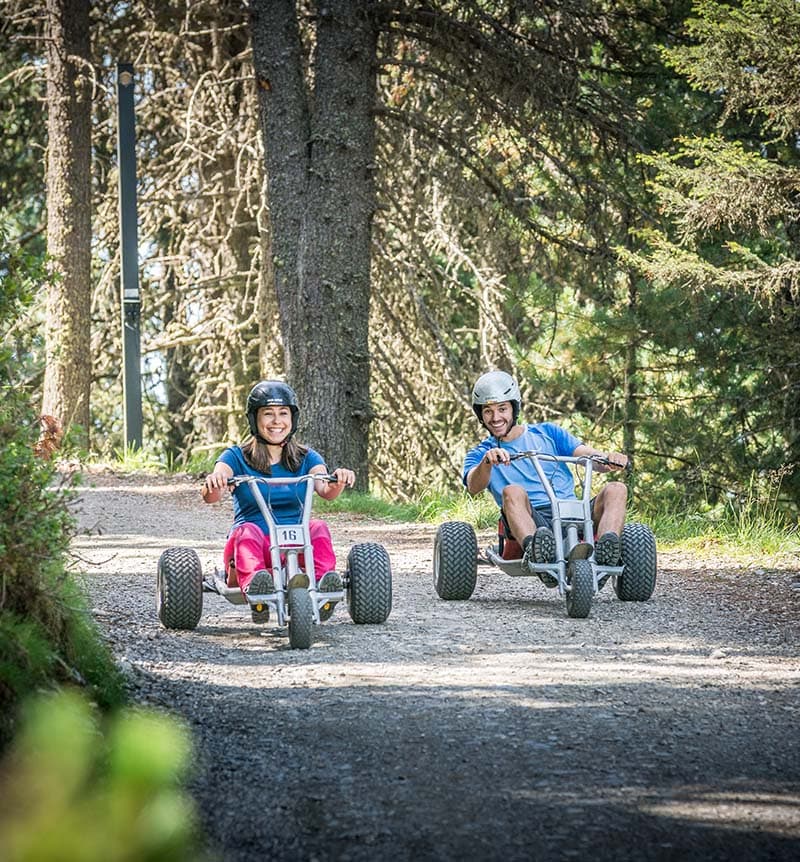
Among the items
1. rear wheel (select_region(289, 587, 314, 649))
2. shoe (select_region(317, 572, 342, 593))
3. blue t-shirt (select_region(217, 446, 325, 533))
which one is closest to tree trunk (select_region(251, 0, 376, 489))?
blue t-shirt (select_region(217, 446, 325, 533))

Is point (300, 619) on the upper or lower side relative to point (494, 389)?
lower

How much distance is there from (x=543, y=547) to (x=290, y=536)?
1551 millimetres

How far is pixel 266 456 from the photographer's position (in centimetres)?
657

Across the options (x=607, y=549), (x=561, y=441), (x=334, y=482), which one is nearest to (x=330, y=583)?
(x=334, y=482)

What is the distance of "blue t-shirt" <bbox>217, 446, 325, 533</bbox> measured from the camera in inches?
251

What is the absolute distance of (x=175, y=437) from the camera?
67.9 ft

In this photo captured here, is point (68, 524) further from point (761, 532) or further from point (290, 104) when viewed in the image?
point (290, 104)

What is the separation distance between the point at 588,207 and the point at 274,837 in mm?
10608

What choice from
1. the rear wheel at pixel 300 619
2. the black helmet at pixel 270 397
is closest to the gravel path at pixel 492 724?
the rear wheel at pixel 300 619

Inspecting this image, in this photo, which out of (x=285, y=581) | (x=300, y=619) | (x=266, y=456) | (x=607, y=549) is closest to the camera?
(x=300, y=619)

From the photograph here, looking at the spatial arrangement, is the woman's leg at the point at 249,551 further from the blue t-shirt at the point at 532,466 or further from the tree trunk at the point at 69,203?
the tree trunk at the point at 69,203

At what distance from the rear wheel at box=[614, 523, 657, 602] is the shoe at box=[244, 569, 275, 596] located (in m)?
2.22

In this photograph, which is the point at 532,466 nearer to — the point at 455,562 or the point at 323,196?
the point at 455,562

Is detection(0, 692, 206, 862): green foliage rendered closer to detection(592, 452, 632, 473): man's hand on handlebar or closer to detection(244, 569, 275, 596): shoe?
detection(244, 569, 275, 596): shoe
